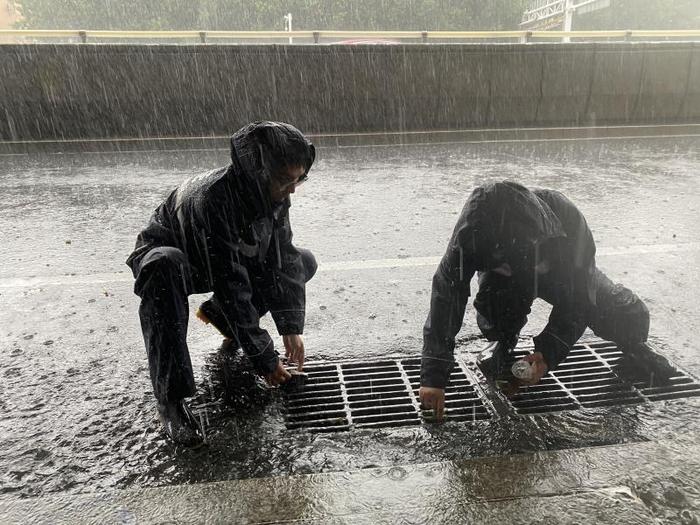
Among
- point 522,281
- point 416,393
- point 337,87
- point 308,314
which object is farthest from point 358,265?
point 337,87

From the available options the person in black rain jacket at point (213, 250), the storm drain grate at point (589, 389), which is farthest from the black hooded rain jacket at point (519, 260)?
the person in black rain jacket at point (213, 250)

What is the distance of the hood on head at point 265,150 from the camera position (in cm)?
231

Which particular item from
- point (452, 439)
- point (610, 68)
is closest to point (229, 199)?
point (452, 439)

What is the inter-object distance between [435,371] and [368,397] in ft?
1.40

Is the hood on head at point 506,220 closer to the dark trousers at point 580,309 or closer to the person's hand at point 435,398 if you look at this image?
the dark trousers at point 580,309

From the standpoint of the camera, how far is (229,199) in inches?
93.9

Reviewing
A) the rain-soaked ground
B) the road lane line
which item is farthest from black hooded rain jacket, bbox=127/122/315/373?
the road lane line

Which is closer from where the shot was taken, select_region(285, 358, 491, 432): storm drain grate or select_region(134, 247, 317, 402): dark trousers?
select_region(134, 247, 317, 402): dark trousers

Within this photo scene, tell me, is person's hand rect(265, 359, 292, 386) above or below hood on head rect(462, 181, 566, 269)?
below

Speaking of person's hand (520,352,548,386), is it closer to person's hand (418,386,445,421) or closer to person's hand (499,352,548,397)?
person's hand (499,352,548,397)

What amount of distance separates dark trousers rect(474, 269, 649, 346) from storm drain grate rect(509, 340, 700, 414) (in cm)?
19

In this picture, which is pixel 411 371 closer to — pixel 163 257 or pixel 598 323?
pixel 598 323

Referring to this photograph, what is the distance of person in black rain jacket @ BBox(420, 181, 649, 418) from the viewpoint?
7.57 ft

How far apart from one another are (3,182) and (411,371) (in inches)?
251
